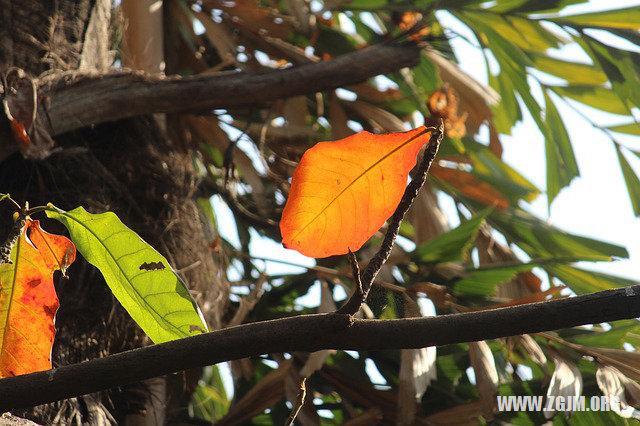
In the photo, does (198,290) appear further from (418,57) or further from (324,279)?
(418,57)

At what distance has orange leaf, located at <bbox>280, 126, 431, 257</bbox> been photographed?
0.52 m

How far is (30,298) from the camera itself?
0.61 meters

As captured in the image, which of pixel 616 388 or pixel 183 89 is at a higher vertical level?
pixel 183 89

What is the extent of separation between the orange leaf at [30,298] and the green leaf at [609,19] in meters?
1.05

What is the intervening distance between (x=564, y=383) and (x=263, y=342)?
24.0 inches

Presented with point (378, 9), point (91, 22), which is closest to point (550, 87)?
point (378, 9)

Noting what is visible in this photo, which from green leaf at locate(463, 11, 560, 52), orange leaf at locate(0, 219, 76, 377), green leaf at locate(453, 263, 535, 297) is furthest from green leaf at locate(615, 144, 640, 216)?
orange leaf at locate(0, 219, 76, 377)

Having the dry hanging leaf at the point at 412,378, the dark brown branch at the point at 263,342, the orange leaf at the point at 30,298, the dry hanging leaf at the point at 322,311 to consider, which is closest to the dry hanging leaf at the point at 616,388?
the dry hanging leaf at the point at 412,378

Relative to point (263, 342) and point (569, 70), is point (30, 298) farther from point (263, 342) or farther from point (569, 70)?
point (569, 70)

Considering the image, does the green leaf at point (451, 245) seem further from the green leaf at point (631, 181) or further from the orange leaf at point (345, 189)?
the orange leaf at point (345, 189)

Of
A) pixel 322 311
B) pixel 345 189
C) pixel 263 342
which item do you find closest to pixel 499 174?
pixel 322 311

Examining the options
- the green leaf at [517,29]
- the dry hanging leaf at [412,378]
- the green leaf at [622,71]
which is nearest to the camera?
the dry hanging leaf at [412,378]

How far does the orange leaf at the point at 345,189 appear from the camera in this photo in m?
0.52

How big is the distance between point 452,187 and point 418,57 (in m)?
0.37
